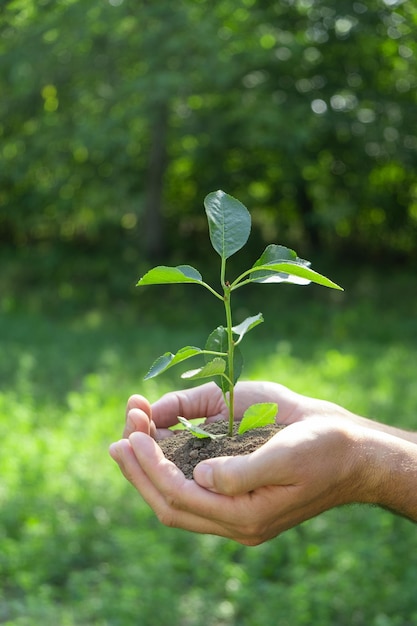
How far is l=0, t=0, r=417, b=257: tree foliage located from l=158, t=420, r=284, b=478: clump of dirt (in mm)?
7443

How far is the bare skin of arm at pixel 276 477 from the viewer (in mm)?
1419

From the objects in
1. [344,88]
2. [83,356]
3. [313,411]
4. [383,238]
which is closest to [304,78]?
[344,88]

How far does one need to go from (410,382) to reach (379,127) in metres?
5.46

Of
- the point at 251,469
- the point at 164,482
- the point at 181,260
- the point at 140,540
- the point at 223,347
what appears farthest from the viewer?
the point at 181,260

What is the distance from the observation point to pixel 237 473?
4.56ft

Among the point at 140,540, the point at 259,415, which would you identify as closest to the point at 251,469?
the point at 259,415

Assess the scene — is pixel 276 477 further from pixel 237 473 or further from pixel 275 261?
pixel 275 261

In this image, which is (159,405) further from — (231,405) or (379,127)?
(379,127)

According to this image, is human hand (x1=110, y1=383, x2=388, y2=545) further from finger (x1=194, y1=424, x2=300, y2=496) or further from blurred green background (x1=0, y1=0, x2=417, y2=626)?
blurred green background (x1=0, y1=0, x2=417, y2=626)

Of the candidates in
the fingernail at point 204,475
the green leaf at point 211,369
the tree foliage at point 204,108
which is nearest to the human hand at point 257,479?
the fingernail at point 204,475

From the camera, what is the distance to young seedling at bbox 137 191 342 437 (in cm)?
139

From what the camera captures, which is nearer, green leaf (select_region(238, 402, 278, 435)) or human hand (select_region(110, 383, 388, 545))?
human hand (select_region(110, 383, 388, 545))

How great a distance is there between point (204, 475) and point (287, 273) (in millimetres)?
381

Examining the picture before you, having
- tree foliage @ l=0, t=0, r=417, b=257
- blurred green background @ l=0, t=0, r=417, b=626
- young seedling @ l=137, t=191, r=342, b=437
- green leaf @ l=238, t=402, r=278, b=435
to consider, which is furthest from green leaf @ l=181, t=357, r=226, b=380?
tree foliage @ l=0, t=0, r=417, b=257
